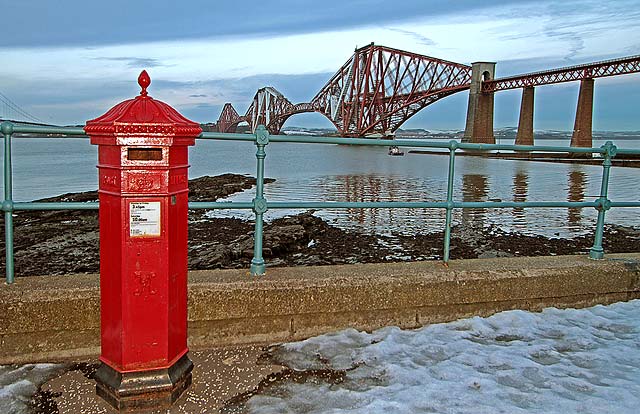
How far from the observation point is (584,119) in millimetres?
46219

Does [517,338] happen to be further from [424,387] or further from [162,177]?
[162,177]

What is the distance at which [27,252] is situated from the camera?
22.7 feet

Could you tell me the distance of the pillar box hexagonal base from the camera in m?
2.25

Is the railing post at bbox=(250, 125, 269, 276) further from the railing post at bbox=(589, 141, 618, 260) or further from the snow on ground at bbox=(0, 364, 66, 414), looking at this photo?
the railing post at bbox=(589, 141, 618, 260)

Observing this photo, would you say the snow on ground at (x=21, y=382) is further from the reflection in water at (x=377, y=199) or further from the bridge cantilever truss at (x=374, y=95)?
the bridge cantilever truss at (x=374, y=95)

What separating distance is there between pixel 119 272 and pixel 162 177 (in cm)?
44

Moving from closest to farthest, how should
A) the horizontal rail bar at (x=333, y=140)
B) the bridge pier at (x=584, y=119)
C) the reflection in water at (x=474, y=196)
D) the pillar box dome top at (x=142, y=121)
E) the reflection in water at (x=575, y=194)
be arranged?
the pillar box dome top at (x=142, y=121) < the horizontal rail bar at (x=333, y=140) < the reflection in water at (x=474, y=196) < the reflection in water at (x=575, y=194) < the bridge pier at (x=584, y=119)

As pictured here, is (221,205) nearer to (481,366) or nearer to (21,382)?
(21,382)

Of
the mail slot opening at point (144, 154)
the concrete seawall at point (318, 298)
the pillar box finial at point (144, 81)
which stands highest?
the pillar box finial at point (144, 81)

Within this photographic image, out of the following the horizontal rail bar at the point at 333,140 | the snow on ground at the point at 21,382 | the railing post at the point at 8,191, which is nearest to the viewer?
the snow on ground at the point at 21,382

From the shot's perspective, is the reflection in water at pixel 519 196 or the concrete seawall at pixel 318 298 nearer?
the concrete seawall at pixel 318 298

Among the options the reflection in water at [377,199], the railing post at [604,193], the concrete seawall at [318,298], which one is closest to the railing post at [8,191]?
the concrete seawall at [318,298]

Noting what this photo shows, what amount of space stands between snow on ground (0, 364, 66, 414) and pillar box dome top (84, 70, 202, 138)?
1.18 m

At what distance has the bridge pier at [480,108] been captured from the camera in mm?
61447
